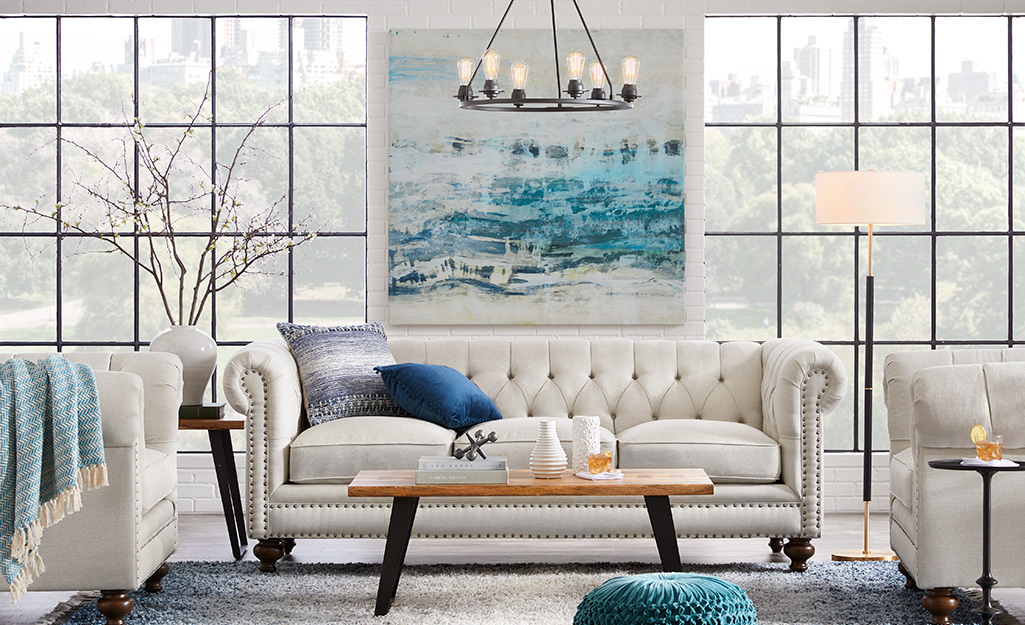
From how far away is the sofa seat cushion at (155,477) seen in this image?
3.22 m

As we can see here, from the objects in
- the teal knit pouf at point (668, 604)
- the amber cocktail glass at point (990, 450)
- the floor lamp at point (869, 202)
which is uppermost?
the floor lamp at point (869, 202)

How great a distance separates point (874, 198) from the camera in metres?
4.07

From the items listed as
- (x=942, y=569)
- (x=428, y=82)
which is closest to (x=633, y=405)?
(x=942, y=569)

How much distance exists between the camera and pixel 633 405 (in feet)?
14.6

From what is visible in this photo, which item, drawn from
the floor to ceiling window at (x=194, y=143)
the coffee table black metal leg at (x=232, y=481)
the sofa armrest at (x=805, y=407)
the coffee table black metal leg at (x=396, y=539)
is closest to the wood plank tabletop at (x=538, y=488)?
the coffee table black metal leg at (x=396, y=539)

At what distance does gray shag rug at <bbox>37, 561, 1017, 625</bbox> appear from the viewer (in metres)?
3.23

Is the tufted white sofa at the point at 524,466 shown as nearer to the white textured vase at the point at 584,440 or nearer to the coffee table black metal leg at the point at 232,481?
the coffee table black metal leg at the point at 232,481

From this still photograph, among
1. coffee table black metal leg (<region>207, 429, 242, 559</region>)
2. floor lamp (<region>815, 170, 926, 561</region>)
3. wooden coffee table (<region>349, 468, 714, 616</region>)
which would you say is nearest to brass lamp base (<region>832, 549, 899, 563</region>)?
floor lamp (<region>815, 170, 926, 561</region>)

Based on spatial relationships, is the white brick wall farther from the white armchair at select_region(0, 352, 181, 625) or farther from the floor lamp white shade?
the white armchair at select_region(0, 352, 181, 625)

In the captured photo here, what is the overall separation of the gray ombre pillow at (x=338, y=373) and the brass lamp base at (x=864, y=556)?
1.80 meters

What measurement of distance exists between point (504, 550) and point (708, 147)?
977 cm

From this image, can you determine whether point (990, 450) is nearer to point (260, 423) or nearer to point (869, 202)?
point (869, 202)

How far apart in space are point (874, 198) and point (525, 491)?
6.37 feet

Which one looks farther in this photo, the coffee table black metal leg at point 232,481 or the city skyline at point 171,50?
the city skyline at point 171,50
